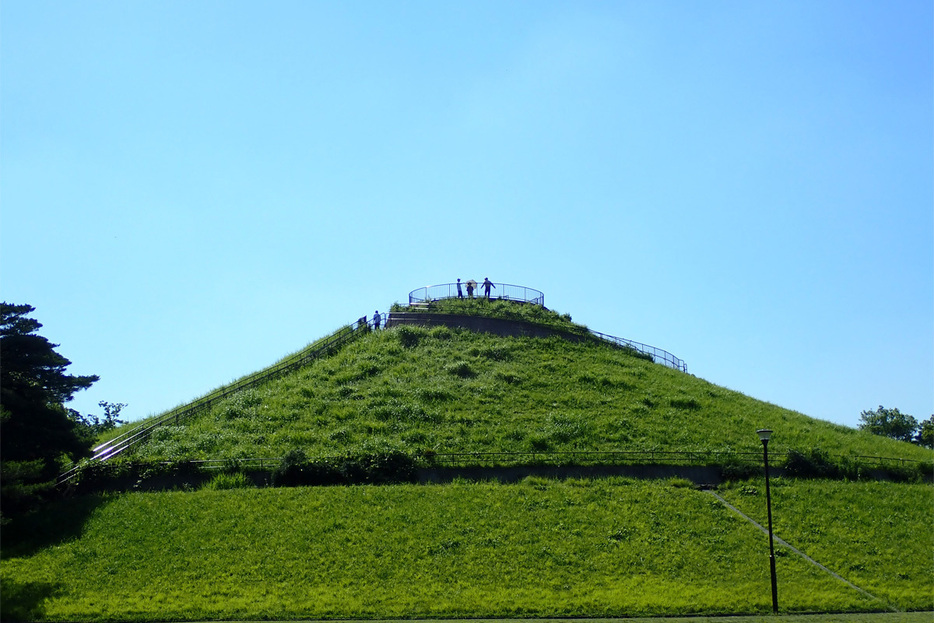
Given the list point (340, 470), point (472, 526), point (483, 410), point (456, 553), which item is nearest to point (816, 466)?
point (483, 410)

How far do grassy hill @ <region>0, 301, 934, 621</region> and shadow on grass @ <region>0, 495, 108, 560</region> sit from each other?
7 centimetres

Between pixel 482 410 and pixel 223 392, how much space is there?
14191mm

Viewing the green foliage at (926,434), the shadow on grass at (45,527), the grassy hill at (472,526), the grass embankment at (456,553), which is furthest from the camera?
the green foliage at (926,434)

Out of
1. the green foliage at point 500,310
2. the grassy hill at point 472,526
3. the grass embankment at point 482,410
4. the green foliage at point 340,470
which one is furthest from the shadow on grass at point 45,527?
the green foliage at point 500,310

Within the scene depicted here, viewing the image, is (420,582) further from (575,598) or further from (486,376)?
(486,376)

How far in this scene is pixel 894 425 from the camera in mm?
77000

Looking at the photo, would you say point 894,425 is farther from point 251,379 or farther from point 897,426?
point 251,379

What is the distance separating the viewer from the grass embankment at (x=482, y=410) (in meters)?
36.9

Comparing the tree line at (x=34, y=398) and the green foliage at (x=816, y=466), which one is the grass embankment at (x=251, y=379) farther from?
the green foliage at (x=816, y=466)

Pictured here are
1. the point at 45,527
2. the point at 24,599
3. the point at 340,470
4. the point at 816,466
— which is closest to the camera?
the point at 24,599

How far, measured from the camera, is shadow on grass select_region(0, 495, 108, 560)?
27938mm

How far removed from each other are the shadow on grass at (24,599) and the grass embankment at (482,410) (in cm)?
1104

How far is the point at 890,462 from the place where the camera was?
38031mm

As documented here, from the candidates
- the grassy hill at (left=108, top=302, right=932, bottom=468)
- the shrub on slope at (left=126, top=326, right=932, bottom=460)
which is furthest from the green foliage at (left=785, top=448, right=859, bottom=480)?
the shrub on slope at (left=126, top=326, right=932, bottom=460)
